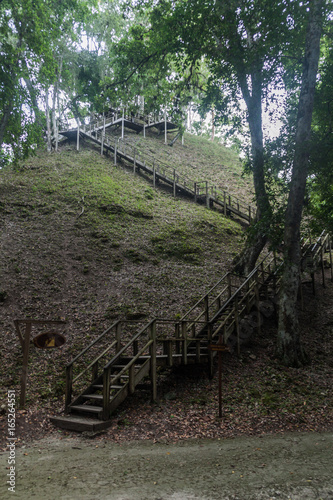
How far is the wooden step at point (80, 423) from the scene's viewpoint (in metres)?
6.12

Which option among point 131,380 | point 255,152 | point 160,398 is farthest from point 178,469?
point 255,152

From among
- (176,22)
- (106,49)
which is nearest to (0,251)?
(176,22)

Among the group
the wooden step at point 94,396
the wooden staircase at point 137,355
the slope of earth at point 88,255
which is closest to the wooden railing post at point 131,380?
the wooden staircase at point 137,355

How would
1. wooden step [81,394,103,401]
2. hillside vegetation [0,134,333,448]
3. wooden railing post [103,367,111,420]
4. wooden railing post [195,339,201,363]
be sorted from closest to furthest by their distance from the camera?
wooden railing post [103,367,111,420] < wooden step [81,394,103,401] < hillside vegetation [0,134,333,448] < wooden railing post [195,339,201,363]

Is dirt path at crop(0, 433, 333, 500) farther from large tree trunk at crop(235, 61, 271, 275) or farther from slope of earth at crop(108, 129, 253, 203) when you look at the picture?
slope of earth at crop(108, 129, 253, 203)

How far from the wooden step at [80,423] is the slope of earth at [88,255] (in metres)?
0.93

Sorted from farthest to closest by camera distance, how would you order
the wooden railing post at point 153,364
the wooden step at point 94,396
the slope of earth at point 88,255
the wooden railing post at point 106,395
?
1. the slope of earth at point 88,255
2. the wooden railing post at point 153,364
3. the wooden step at point 94,396
4. the wooden railing post at point 106,395

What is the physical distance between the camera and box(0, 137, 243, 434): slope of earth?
10.2 meters

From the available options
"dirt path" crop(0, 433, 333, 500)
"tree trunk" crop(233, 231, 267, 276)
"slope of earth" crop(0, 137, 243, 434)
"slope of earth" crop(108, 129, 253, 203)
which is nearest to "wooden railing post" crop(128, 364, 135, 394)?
"dirt path" crop(0, 433, 333, 500)

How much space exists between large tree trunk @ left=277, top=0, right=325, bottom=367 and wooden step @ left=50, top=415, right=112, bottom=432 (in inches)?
231

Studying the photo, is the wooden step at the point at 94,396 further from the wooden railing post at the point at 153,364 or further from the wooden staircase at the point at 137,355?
the wooden railing post at the point at 153,364

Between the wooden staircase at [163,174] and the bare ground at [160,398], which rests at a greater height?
the wooden staircase at [163,174]

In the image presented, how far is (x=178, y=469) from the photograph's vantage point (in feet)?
15.0

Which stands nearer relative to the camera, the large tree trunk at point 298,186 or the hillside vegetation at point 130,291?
the hillside vegetation at point 130,291
